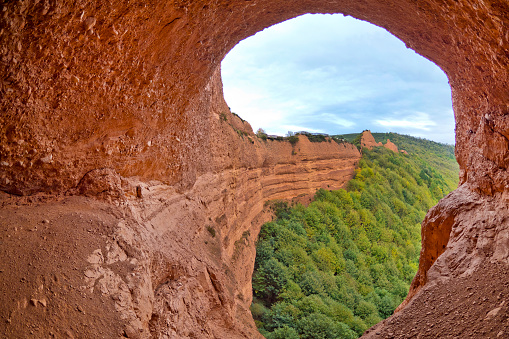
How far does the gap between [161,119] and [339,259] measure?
497 inches

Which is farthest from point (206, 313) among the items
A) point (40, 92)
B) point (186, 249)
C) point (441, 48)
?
point (441, 48)

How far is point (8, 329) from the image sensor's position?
6.18ft

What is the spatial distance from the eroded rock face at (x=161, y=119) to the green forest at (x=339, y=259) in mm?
5528

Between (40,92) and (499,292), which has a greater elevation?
(40,92)

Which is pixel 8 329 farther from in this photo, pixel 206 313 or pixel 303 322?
pixel 303 322

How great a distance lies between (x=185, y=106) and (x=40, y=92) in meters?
2.43

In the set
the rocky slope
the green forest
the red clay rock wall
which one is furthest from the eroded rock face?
the red clay rock wall

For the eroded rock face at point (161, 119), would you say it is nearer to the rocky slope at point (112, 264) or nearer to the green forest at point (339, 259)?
the rocky slope at point (112, 264)

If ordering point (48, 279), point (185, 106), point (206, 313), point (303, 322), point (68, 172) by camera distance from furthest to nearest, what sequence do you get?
point (303, 322) < point (185, 106) < point (206, 313) < point (68, 172) < point (48, 279)

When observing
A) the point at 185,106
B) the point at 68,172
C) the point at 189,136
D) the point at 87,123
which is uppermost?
the point at 185,106

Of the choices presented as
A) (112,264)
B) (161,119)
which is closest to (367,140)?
(161,119)

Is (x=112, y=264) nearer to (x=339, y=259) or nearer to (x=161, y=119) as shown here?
(x=161, y=119)

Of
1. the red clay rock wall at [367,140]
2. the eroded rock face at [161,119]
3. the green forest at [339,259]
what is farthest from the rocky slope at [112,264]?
the red clay rock wall at [367,140]

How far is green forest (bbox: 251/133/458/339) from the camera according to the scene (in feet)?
31.4
